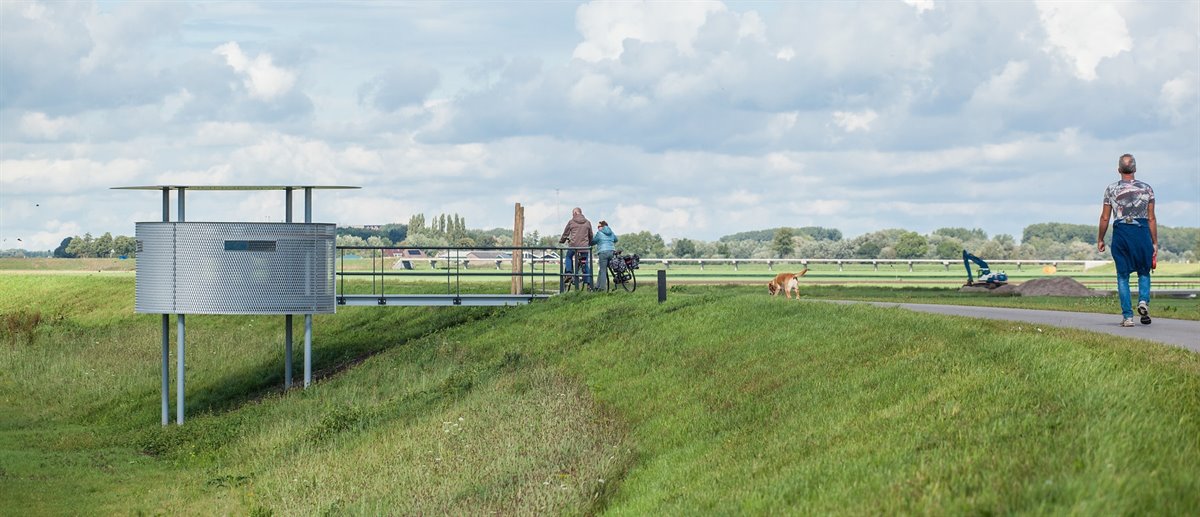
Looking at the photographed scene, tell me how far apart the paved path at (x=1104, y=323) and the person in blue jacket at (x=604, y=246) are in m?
7.80

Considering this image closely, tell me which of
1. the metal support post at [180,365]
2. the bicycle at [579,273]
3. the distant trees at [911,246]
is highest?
the distant trees at [911,246]

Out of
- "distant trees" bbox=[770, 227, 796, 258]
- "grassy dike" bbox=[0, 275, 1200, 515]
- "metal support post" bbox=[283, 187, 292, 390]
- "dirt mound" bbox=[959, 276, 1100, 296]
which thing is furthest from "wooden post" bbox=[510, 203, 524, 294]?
"distant trees" bbox=[770, 227, 796, 258]

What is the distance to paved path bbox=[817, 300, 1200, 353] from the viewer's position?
61.3 ft

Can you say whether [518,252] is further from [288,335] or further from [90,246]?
[90,246]

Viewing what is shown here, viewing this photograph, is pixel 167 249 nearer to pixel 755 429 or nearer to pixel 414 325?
pixel 414 325

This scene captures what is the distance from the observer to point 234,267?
28562 mm

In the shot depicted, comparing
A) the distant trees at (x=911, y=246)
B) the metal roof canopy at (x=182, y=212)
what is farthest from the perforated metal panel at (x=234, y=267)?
the distant trees at (x=911, y=246)

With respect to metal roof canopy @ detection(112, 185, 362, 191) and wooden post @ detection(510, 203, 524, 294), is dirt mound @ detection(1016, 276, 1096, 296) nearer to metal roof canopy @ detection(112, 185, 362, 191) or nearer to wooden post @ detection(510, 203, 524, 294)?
wooden post @ detection(510, 203, 524, 294)

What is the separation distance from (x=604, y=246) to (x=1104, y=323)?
13709 mm

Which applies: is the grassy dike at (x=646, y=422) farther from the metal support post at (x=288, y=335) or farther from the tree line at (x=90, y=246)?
the tree line at (x=90, y=246)

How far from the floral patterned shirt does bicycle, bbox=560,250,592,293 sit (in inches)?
639

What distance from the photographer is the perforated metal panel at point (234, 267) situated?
93.8 feet

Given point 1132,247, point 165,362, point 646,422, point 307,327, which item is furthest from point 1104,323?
point 165,362

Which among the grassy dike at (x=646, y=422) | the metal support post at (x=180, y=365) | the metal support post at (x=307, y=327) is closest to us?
the grassy dike at (x=646, y=422)
